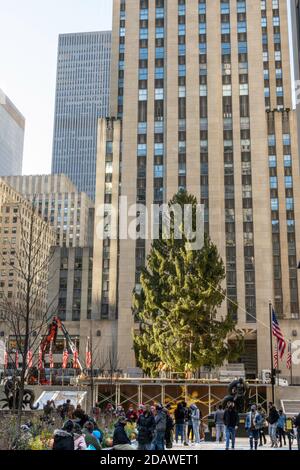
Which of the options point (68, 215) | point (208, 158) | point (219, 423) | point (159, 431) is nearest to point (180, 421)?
point (219, 423)

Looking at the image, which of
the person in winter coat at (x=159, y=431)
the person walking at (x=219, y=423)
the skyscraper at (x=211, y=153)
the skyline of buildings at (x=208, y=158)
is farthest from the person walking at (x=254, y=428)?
the skyscraper at (x=211, y=153)

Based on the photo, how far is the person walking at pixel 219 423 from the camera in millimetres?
25250

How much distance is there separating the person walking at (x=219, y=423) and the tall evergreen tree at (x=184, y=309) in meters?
19.3

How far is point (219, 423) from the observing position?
25609mm

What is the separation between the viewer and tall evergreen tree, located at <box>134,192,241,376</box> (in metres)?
45.9

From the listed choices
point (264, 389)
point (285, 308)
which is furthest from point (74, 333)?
point (264, 389)

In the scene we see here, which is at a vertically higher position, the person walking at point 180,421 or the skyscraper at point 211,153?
the skyscraper at point 211,153

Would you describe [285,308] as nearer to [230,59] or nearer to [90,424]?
[230,59]

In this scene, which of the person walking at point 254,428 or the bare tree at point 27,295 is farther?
the person walking at point 254,428

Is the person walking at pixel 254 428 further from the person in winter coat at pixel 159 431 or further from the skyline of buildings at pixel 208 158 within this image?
the skyline of buildings at pixel 208 158
